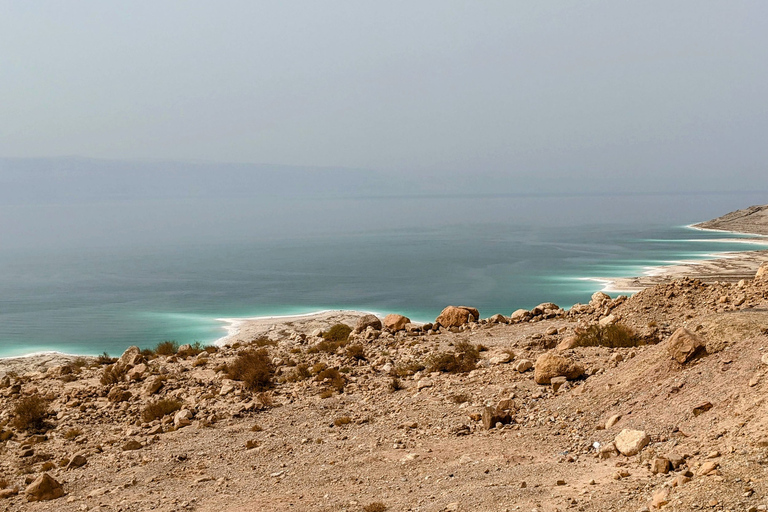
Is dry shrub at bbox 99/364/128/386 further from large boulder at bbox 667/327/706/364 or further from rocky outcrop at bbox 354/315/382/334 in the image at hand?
large boulder at bbox 667/327/706/364

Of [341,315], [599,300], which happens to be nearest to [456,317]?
[599,300]

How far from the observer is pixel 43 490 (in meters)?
10.1

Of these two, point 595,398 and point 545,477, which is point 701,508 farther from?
point 595,398

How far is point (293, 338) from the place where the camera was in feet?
69.3

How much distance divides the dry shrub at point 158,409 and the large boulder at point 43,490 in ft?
11.1

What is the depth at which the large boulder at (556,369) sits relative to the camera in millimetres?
11895

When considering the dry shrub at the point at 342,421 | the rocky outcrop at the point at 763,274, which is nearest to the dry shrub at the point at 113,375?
the dry shrub at the point at 342,421

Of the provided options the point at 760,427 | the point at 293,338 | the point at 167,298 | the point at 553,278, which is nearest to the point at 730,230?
the point at 553,278

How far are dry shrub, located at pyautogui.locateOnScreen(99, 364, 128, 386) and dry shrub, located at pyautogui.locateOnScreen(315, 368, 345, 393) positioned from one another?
549 centimetres

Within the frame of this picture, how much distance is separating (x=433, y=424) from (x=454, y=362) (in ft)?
12.2

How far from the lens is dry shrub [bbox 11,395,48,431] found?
44.7ft

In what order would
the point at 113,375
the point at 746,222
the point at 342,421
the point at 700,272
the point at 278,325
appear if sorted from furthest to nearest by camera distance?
the point at 746,222 < the point at 700,272 < the point at 278,325 < the point at 113,375 < the point at 342,421

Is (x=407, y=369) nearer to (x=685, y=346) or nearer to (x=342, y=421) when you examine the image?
(x=342, y=421)

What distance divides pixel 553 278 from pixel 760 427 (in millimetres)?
52538
